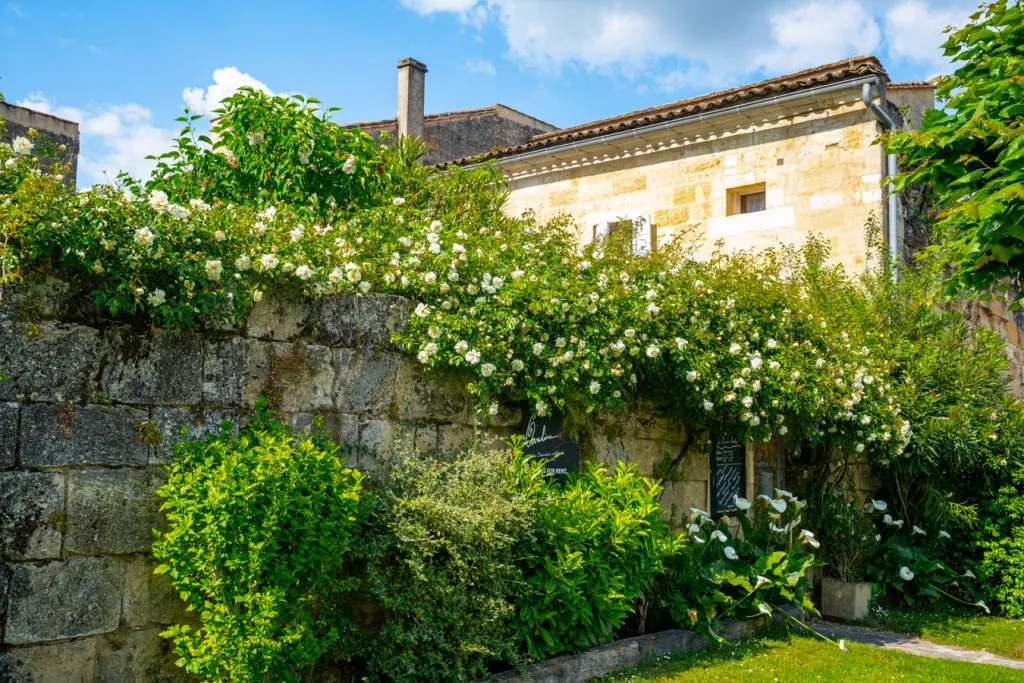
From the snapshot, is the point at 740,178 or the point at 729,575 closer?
the point at 729,575

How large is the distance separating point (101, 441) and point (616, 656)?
3439mm

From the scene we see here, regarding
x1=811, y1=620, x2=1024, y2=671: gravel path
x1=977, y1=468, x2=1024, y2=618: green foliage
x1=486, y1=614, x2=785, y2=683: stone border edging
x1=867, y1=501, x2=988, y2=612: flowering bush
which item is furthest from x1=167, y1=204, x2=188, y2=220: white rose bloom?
x1=977, y1=468, x2=1024, y2=618: green foliage

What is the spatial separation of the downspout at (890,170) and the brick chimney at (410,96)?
10004 millimetres

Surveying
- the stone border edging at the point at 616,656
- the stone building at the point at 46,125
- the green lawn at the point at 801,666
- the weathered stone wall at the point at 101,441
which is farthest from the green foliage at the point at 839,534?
the stone building at the point at 46,125

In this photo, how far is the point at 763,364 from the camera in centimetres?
818

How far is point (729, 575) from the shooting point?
7422mm

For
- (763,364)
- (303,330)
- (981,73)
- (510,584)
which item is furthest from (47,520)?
(981,73)

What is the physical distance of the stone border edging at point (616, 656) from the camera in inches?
217

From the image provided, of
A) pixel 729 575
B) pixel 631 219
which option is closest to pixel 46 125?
pixel 631 219

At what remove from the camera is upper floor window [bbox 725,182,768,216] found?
12730 millimetres

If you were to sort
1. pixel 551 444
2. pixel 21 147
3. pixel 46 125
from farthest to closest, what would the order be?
pixel 46 125 < pixel 551 444 < pixel 21 147

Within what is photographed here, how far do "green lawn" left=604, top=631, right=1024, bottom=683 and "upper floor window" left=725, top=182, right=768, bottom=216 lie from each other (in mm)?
6684

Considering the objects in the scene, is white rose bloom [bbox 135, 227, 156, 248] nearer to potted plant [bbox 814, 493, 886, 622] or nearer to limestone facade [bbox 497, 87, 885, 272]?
potted plant [bbox 814, 493, 886, 622]

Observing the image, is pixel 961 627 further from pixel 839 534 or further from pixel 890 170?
pixel 890 170
